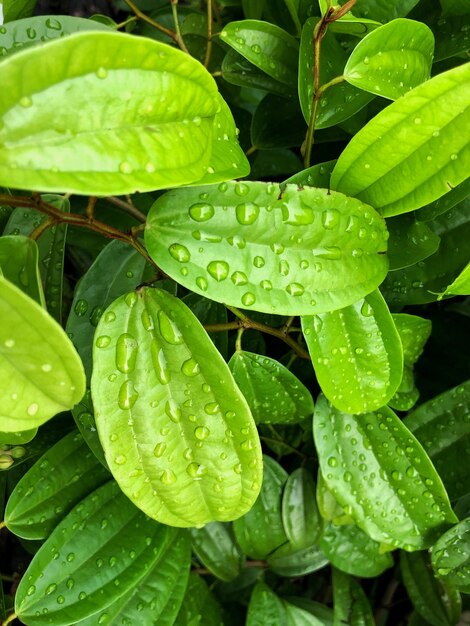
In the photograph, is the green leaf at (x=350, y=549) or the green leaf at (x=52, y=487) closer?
the green leaf at (x=52, y=487)

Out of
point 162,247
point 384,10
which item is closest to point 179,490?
point 162,247

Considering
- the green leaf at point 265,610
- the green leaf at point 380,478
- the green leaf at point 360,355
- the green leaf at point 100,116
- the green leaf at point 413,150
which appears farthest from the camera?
the green leaf at point 265,610

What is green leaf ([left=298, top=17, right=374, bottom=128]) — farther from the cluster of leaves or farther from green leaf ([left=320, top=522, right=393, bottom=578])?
green leaf ([left=320, top=522, right=393, bottom=578])

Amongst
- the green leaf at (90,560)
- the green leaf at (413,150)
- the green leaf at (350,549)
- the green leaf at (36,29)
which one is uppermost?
the green leaf at (36,29)

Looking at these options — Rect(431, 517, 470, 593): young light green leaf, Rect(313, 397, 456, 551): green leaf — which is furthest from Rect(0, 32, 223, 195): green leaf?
Rect(431, 517, 470, 593): young light green leaf

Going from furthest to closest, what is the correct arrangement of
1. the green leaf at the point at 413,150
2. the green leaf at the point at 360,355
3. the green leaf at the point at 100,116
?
the green leaf at the point at 360,355 < the green leaf at the point at 413,150 < the green leaf at the point at 100,116

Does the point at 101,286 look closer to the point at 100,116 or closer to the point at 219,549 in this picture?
the point at 100,116

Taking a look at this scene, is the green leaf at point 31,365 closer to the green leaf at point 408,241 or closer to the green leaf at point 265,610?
the green leaf at point 408,241

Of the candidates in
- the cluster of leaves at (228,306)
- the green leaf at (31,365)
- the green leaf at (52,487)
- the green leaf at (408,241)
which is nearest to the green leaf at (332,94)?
the cluster of leaves at (228,306)
